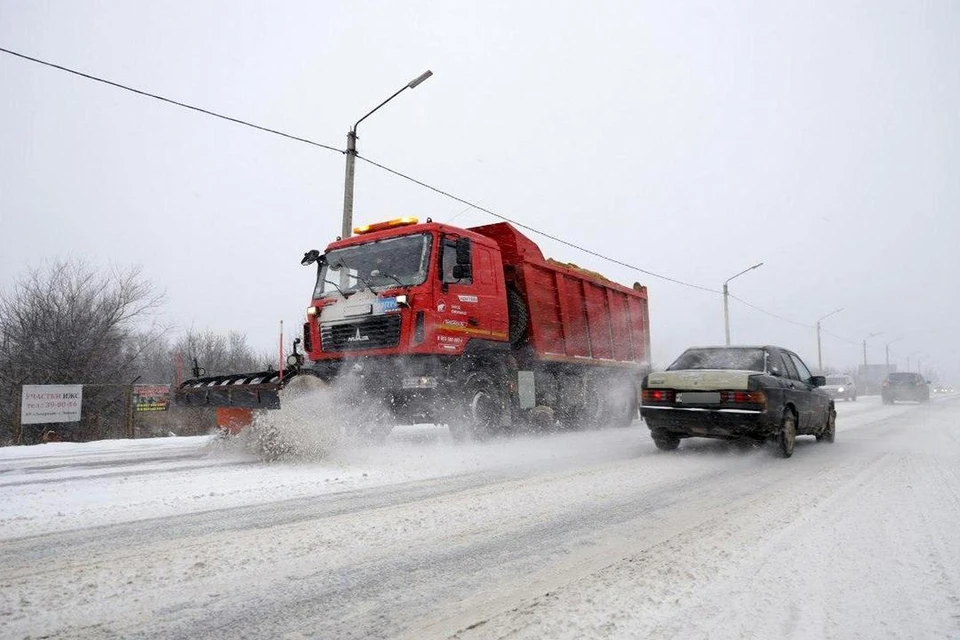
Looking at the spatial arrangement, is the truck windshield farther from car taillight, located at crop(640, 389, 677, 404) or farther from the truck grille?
car taillight, located at crop(640, 389, 677, 404)

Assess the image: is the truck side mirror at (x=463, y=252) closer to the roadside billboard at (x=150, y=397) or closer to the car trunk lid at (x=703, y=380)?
the car trunk lid at (x=703, y=380)

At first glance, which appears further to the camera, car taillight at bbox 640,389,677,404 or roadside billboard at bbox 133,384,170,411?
roadside billboard at bbox 133,384,170,411

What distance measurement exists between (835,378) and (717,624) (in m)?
35.7

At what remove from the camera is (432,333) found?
801cm

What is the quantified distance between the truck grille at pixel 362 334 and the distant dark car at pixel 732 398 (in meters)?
3.58

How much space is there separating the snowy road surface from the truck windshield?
2.84 m

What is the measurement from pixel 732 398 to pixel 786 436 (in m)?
1.06

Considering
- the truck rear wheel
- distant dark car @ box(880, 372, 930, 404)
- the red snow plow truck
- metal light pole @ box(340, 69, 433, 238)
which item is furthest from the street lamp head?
distant dark car @ box(880, 372, 930, 404)

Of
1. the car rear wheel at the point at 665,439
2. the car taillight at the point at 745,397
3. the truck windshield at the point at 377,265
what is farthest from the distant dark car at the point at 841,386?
the truck windshield at the point at 377,265

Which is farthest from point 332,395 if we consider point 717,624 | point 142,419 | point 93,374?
point 93,374

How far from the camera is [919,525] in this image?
4125 mm

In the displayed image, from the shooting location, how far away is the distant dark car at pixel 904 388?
28250 mm

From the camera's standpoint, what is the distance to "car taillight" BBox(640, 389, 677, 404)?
775 centimetres

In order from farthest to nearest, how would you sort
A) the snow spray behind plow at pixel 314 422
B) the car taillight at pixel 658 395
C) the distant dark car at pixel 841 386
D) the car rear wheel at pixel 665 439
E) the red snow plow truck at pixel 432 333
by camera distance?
the distant dark car at pixel 841 386
the car rear wheel at pixel 665 439
the red snow plow truck at pixel 432 333
the car taillight at pixel 658 395
the snow spray behind plow at pixel 314 422
